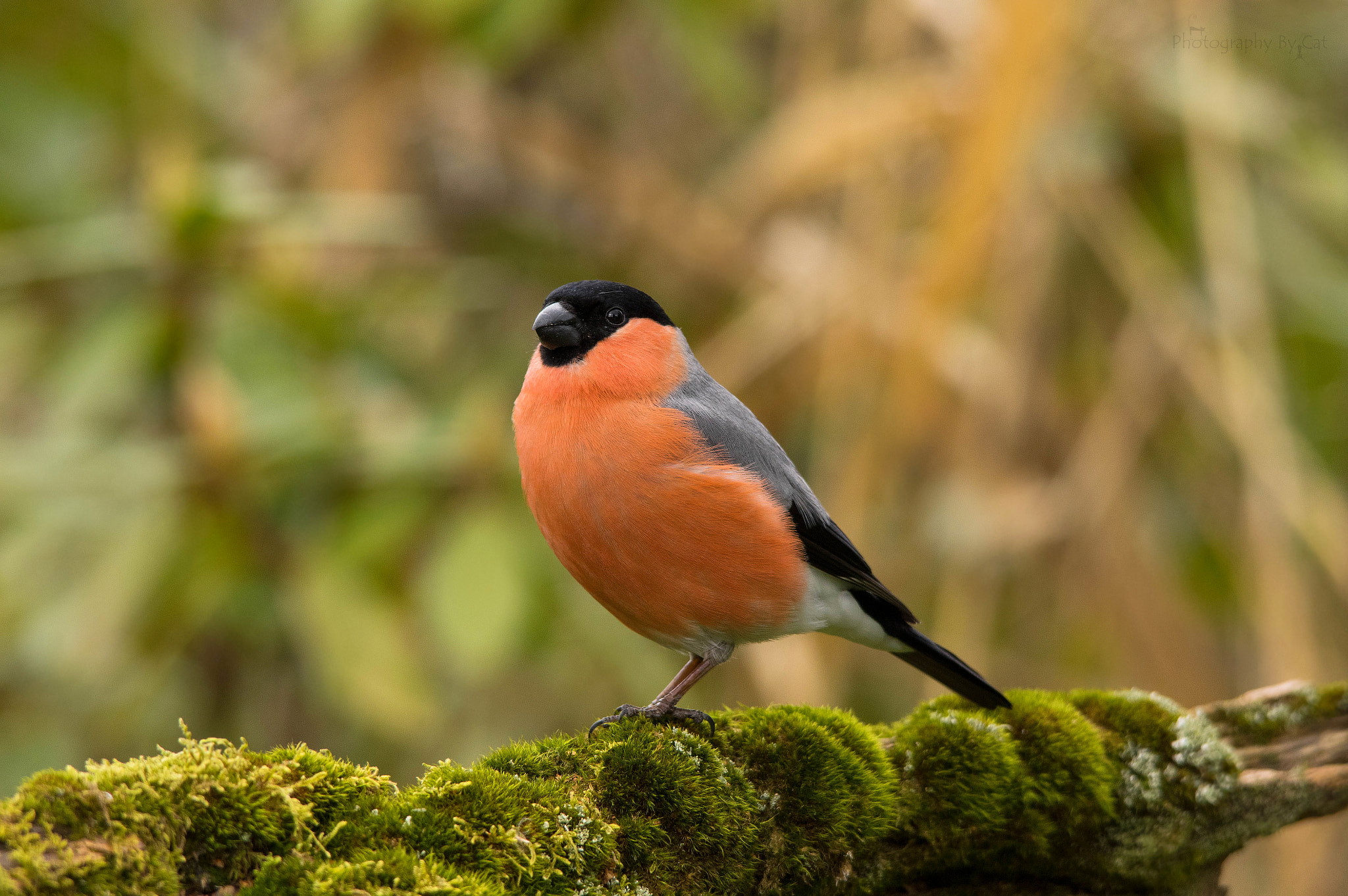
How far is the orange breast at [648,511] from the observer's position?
2.78m

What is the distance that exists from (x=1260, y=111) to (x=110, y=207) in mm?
6113

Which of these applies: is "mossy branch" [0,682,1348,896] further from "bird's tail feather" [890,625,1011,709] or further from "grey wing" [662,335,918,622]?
"grey wing" [662,335,918,622]

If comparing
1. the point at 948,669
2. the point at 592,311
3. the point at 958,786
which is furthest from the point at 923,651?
the point at 592,311

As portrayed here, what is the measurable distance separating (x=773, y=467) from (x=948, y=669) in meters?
0.73

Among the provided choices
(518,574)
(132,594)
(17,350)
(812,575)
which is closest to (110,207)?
(17,350)

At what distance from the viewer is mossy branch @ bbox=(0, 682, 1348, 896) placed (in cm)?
177

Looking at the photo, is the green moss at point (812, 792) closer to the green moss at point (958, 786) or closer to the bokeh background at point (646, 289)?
the green moss at point (958, 786)

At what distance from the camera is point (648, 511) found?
276 cm

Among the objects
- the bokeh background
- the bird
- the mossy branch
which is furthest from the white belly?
the bokeh background

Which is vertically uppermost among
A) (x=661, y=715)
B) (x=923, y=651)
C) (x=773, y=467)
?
(x=773, y=467)

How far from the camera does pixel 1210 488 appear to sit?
634 cm

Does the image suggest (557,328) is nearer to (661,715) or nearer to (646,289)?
(661,715)

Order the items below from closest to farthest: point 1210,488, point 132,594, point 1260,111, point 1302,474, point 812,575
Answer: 1. point 812,575
2. point 132,594
3. point 1302,474
4. point 1260,111
5. point 1210,488

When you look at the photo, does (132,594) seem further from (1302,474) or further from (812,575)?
(1302,474)
